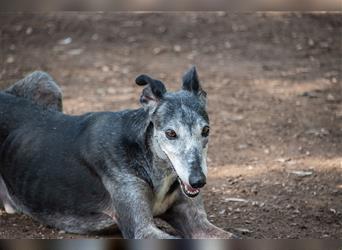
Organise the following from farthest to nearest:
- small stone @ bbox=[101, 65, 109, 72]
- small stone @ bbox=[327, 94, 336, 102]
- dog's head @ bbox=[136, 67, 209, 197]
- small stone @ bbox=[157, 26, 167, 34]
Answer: small stone @ bbox=[157, 26, 167, 34], small stone @ bbox=[101, 65, 109, 72], small stone @ bbox=[327, 94, 336, 102], dog's head @ bbox=[136, 67, 209, 197]

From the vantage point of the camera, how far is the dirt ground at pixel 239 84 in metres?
6.88

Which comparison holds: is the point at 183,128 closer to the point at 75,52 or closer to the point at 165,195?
the point at 165,195

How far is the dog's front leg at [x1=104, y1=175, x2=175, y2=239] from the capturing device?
5859 mm

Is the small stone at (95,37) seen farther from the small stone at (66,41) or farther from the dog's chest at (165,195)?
the dog's chest at (165,195)

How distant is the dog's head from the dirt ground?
106cm

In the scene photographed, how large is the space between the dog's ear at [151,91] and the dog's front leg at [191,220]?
0.80 m

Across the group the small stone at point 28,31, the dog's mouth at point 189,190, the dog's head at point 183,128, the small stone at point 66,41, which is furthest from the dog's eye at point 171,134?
the small stone at point 28,31

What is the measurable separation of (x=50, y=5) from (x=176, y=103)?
4.19ft

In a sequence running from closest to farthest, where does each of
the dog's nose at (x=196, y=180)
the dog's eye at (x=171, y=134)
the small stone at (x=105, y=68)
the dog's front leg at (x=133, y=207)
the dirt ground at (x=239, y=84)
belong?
the dog's nose at (x=196, y=180), the dog's eye at (x=171, y=134), the dog's front leg at (x=133, y=207), the dirt ground at (x=239, y=84), the small stone at (x=105, y=68)

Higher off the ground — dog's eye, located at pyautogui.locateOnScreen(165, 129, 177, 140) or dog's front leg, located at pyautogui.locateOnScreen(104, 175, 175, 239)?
dog's eye, located at pyautogui.locateOnScreen(165, 129, 177, 140)

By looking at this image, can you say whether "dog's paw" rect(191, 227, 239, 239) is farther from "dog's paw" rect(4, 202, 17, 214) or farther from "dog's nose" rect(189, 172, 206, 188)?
"dog's paw" rect(4, 202, 17, 214)

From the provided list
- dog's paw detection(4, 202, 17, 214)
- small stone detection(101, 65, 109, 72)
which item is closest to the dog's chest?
dog's paw detection(4, 202, 17, 214)

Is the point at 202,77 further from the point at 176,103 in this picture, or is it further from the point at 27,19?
the point at 176,103

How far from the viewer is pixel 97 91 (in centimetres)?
1005
